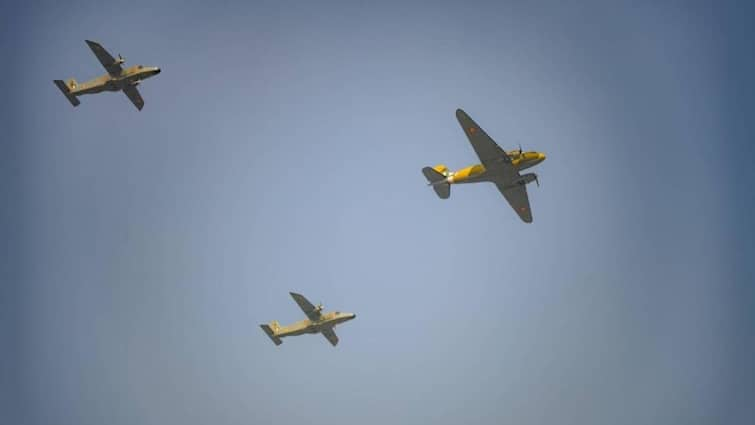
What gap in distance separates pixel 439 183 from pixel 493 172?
6195 mm

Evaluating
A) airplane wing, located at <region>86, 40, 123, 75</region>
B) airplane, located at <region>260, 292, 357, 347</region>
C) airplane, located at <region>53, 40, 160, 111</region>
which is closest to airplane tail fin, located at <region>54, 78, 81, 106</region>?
airplane, located at <region>53, 40, 160, 111</region>

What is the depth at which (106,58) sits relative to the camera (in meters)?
67.7

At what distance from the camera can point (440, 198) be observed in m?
70.2

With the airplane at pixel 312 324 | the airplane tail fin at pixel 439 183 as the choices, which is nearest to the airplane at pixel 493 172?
the airplane tail fin at pixel 439 183

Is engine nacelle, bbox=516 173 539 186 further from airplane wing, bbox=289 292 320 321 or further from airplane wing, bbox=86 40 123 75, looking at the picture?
airplane wing, bbox=86 40 123 75

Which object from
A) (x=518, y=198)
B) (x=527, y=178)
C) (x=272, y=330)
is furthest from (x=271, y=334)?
(x=527, y=178)

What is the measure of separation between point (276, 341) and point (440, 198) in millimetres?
27422

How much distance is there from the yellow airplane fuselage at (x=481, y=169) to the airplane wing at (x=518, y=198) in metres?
2.57

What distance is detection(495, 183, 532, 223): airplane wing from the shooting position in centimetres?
6844

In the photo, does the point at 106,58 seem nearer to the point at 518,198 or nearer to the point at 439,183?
the point at 439,183

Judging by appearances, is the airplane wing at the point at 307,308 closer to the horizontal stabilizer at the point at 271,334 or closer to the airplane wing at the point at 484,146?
the horizontal stabilizer at the point at 271,334

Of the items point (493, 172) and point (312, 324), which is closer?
point (493, 172)

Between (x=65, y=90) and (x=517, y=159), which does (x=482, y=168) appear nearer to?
(x=517, y=159)

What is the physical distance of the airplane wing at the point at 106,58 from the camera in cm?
6670
